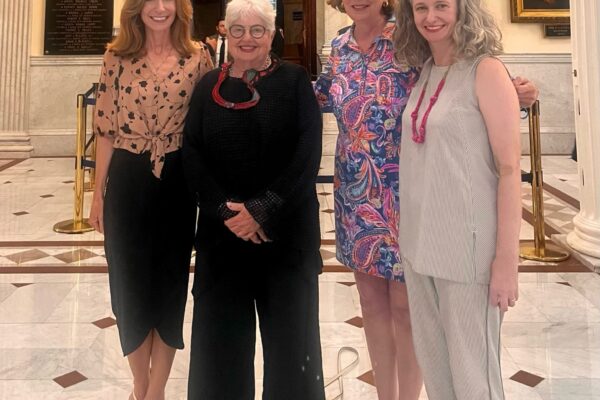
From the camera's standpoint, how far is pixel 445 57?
5.74 ft

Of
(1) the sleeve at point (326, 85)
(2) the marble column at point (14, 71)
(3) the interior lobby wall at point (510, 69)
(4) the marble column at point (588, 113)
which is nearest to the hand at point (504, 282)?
(1) the sleeve at point (326, 85)

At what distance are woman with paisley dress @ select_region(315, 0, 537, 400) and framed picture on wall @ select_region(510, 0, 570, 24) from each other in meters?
10.1

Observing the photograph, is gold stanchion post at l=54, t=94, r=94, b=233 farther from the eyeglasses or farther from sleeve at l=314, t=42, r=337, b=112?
the eyeglasses

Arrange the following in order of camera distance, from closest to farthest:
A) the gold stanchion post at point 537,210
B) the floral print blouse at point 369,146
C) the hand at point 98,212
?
the floral print blouse at point 369,146 → the hand at point 98,212 → the gold stanchion post at point 537,210

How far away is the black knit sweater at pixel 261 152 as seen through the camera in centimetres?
188

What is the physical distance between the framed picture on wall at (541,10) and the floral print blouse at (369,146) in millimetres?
10107

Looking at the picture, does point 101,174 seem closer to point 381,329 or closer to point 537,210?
point 381,329

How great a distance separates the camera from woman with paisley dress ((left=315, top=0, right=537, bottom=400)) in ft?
6.79

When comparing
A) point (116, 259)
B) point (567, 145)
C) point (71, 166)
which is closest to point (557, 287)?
point (116, 259)

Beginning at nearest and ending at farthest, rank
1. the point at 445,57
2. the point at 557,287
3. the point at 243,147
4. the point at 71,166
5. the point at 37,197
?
the point at 445,57
the point at 243,147
the point at 557,287
the point at 37,197
the point at 71,166

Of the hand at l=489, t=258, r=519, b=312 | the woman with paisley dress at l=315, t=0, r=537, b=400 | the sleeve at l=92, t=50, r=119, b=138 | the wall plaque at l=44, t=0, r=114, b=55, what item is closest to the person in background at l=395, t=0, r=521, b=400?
the hand at l=489, t=258, r=519, b=312

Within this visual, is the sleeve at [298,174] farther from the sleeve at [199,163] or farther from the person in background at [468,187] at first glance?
the person in background at [468,187]

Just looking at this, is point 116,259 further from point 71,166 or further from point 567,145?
point 567,145

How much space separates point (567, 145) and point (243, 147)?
10740 mm
